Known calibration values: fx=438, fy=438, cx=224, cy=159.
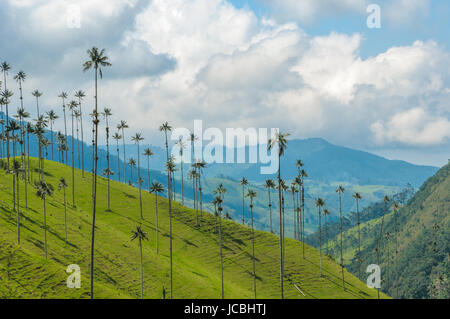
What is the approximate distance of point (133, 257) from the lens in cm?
12744

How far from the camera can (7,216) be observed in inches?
4683

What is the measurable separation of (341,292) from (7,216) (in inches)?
4191

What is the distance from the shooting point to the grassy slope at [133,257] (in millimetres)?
94125

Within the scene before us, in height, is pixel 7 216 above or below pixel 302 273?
above

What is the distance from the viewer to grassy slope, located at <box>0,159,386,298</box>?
94.1 metres

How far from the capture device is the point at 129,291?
10719 cm

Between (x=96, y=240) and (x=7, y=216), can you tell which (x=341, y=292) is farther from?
(x=7, y=216)

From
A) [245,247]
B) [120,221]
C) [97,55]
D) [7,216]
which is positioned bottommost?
[245,247]

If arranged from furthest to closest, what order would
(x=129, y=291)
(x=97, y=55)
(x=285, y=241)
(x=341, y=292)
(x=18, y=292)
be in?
(x=285, y=241) < (x=341, y=292) < (x=129, y=291) < (x=18, y=292) < (x=97, y=55)
